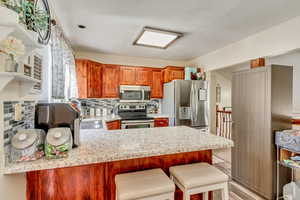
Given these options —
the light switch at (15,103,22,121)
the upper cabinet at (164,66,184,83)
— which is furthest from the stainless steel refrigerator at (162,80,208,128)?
the light switch at (15,103,22,121)

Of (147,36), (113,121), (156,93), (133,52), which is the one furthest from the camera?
(156,93)

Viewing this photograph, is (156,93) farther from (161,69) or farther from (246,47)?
(246,47)

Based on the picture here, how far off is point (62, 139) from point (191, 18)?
7.39ft

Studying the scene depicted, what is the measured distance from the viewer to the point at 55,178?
114cm

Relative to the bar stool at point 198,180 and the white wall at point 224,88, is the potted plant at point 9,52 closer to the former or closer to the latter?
the bar stool at point 198,180

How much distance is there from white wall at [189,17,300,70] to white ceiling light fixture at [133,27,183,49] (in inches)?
50.9

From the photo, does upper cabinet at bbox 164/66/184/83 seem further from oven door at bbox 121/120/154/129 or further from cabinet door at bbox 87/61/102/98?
cabinet door at bbox 87/61/102/98

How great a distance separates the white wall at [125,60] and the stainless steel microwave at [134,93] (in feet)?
2.47

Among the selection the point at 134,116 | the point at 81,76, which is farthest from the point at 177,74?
the point at 81,76

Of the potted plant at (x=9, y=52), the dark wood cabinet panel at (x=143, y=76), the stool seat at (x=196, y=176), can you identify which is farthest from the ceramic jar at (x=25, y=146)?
the dark wood cabinet panel at (x=143, y=76)

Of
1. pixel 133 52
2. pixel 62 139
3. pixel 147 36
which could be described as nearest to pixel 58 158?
pixel 62 139

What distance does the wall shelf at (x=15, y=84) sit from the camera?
78 centimetres

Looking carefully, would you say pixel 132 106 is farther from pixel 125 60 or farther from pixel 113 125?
pixel 125 60

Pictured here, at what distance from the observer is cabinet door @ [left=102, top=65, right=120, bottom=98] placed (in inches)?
147
